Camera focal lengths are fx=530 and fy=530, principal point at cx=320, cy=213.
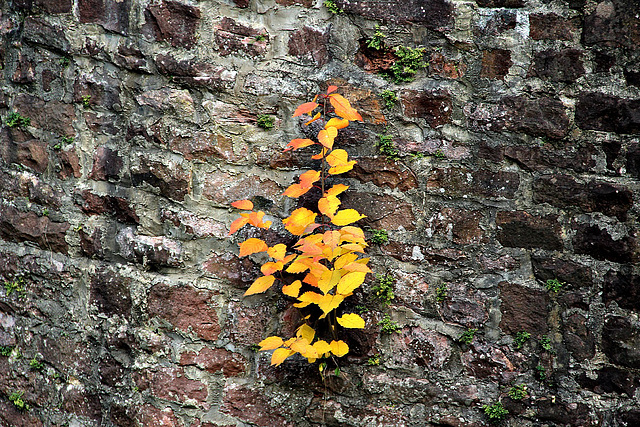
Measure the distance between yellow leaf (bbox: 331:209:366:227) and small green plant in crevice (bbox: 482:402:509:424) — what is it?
74 cm

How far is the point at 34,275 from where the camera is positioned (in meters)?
1.95

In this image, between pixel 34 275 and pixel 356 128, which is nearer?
pixel 356 128

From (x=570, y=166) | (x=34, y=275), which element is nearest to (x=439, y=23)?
(x=570, y=166)

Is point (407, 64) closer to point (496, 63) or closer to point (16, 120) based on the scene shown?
point (496, 63)

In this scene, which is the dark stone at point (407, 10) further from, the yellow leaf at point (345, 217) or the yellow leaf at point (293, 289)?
the yellow leaf at point (293, 289)

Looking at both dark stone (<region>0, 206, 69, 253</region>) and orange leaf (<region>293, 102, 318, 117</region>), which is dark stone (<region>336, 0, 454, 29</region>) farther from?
dark stone (<region>0, 206, 69, 253</region>)

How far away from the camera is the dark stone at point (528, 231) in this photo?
167 centimetres

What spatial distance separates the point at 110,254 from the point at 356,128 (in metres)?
0.93

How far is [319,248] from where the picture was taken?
158 centimetres

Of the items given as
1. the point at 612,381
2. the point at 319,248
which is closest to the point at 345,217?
the point at 319,248

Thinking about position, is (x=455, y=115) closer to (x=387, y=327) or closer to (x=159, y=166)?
(x=387, y=327)

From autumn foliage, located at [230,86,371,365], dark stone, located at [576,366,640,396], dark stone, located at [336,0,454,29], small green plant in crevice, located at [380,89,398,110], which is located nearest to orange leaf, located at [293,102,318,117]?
autumn foliage, located at [230,86,371,365]

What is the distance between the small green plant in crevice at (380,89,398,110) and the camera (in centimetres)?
171

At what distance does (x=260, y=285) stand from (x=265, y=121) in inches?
20.7
